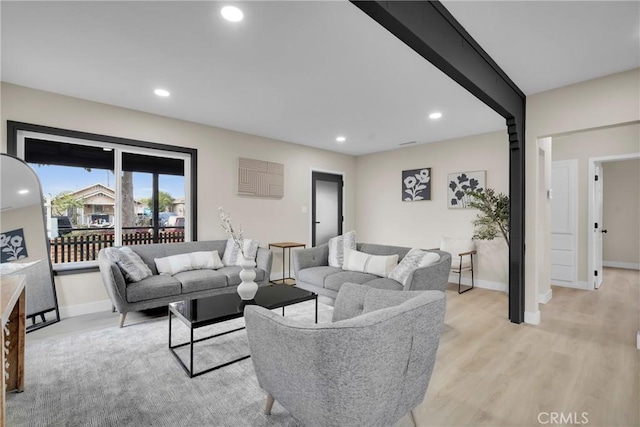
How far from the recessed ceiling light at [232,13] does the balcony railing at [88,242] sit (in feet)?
10.2

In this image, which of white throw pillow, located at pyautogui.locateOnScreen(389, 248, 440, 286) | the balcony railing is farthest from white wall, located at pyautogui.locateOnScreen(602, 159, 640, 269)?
the balcony railing

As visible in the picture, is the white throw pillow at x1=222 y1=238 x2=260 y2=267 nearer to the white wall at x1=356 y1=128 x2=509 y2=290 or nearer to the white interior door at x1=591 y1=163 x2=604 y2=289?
the white wall at x1=356 y1=128 x2=509 y2=290

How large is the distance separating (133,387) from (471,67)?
3.37 meters

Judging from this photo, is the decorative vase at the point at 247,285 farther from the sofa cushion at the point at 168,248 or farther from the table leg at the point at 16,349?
the sofa cushion at the point at 168,248

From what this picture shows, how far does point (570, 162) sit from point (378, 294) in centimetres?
496

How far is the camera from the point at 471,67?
2.35m

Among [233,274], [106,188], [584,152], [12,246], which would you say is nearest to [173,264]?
[233,274]

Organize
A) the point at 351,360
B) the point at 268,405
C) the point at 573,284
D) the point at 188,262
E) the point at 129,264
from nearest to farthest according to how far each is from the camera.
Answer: the point at 351,360 → the point at 268,405 → the point at 129,264 → the point at 188,262 → the point at 573,284

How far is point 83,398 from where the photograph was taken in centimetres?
196

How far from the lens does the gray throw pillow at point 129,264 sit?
319 centimetres

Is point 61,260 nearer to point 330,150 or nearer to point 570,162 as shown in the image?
point 330,150

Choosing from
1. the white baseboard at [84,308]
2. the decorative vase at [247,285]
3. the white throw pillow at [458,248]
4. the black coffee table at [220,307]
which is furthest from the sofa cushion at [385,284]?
the white baseboard at [84,308]

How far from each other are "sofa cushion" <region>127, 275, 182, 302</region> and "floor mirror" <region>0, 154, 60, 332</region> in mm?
942

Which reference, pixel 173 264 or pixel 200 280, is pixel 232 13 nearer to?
pixel 200 280
